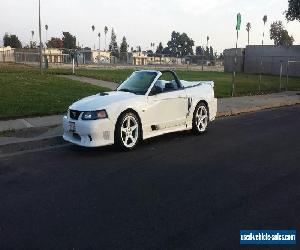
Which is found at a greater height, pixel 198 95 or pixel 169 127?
pixel 198 95

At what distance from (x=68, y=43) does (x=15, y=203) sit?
131708mm

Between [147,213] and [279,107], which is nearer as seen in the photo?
[147,213]

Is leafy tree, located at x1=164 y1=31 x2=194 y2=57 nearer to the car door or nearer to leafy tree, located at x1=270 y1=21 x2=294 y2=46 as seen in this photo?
leafy tree, located at x1=270 y1=21 x2=294 y2=46

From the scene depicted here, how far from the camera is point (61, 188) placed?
594cm

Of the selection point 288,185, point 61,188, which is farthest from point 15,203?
point 288,185

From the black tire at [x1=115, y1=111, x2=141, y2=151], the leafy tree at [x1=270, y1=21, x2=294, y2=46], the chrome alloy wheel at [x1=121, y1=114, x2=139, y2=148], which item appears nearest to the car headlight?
the black tire at [x1=115, y1=111, x2=141, y2=151]

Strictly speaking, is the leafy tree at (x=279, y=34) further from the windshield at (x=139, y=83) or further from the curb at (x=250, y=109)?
the windshield at (x=139, y=83)

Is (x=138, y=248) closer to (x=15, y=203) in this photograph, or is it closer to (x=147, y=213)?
(x=147, y=213)

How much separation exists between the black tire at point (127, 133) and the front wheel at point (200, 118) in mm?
1935

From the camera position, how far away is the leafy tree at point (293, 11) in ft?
115

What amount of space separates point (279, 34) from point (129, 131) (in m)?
97.8

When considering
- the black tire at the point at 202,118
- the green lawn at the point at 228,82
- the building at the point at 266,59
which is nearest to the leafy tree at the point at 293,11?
the green lawn at the point at 228,82

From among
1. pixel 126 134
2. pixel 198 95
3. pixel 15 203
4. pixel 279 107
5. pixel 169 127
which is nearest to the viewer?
pixel 15 203

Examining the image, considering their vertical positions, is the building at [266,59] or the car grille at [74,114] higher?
the building at [266,59]
